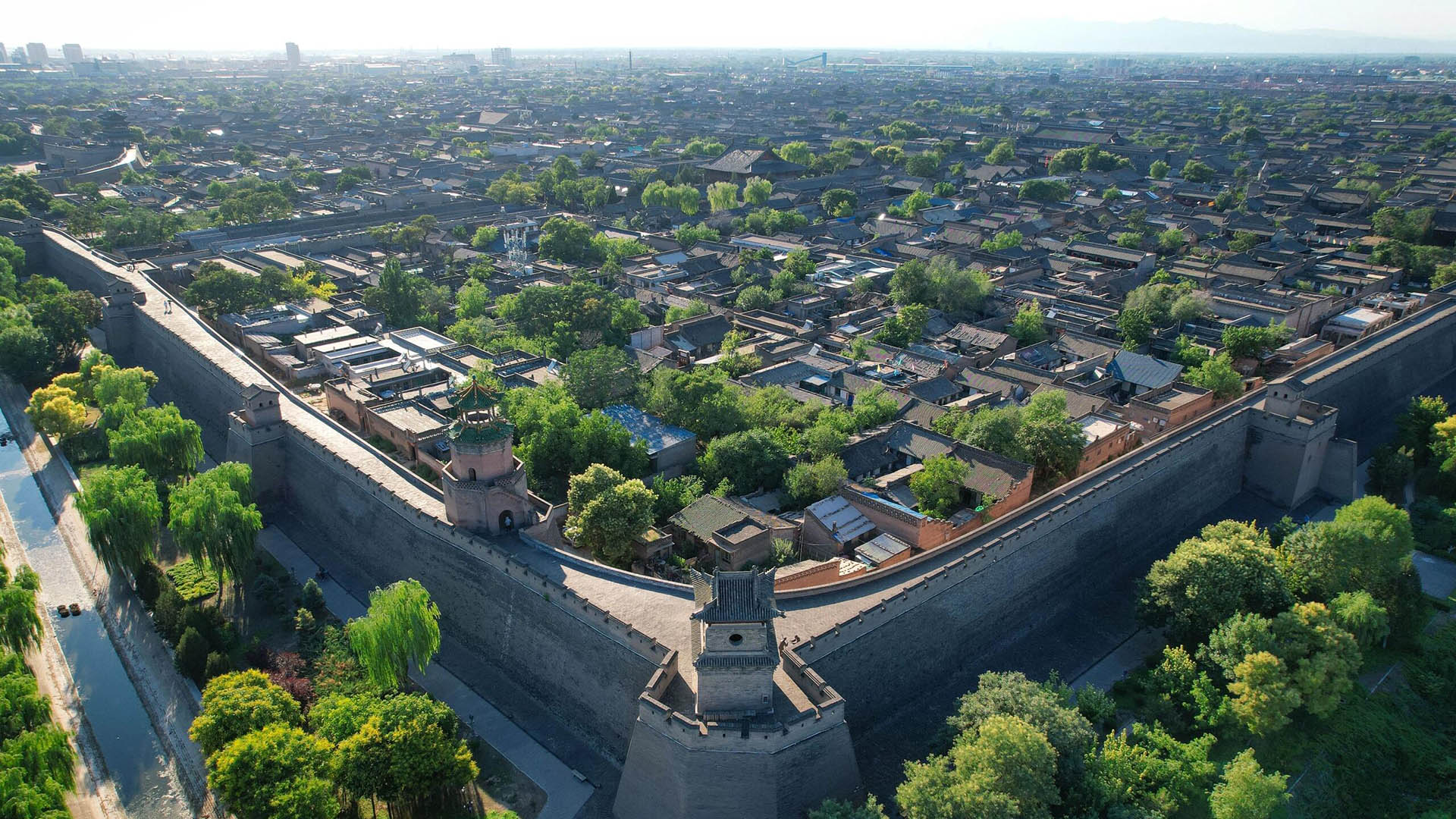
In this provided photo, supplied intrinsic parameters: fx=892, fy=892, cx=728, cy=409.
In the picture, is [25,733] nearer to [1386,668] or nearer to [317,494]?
[317,494]

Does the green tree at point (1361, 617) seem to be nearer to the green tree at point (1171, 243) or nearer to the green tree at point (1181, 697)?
the green tree at point (1181, 697)

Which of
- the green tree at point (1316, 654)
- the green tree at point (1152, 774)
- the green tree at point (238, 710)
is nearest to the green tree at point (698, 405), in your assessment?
the green tree at point (238, 710)

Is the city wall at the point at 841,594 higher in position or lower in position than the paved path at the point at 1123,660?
higher

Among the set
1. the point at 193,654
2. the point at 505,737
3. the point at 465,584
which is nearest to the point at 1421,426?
the point at 505,737

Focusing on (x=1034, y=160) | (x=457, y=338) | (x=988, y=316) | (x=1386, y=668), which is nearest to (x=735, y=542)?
(x=1386, y=668)

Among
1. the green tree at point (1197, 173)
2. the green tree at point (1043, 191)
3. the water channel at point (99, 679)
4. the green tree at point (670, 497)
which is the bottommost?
the water channel at point (99, 679)

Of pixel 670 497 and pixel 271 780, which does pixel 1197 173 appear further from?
pixel 271 780

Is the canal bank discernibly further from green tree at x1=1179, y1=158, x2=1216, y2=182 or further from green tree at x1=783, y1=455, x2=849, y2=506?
green tree at x1=1179, y1=158, x2=1216, y2=182

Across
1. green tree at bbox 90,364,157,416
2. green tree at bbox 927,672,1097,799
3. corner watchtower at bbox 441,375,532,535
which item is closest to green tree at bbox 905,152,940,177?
green tree at bbox 90,364,157,416
